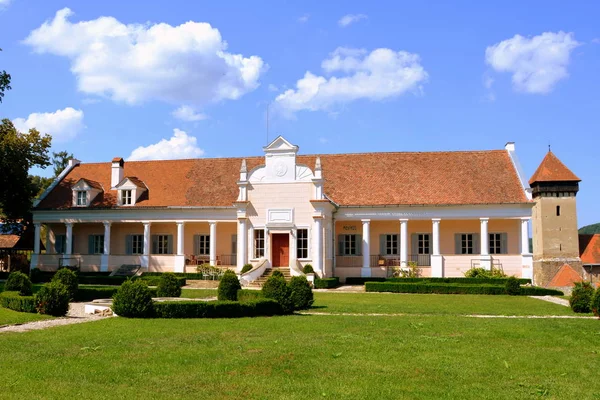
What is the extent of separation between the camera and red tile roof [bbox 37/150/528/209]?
38438mm

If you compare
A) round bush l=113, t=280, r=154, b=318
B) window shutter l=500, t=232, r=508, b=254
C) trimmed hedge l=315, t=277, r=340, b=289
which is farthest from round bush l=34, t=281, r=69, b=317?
window shutter l=500, t=232, r=508, b=254

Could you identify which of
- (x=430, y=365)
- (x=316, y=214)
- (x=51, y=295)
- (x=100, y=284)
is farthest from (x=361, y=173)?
(x=430, y=365)

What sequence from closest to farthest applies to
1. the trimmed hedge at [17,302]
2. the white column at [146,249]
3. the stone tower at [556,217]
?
1. the trimmed hedge at [17,302]
2. the white column at [146,249]
3. the stone tower at [556,217]

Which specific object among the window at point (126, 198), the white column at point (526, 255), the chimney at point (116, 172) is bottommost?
the white column at point (526, 255)

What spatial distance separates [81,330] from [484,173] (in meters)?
31.2

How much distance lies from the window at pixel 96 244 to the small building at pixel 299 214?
7 cm

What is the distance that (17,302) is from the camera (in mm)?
19875

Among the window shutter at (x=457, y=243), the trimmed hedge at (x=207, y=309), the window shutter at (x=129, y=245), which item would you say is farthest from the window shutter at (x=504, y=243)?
the window shutter at (x=129, y=245)

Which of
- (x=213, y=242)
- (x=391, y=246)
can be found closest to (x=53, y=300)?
(x=213, y=242)

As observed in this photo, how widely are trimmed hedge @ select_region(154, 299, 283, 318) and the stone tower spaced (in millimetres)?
31486

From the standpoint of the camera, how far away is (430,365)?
10.4 meters

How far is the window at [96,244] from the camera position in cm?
4272

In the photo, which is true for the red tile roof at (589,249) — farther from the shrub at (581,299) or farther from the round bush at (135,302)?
the round bush at (135,302)

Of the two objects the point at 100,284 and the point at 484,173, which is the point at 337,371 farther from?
the point at 484,173
